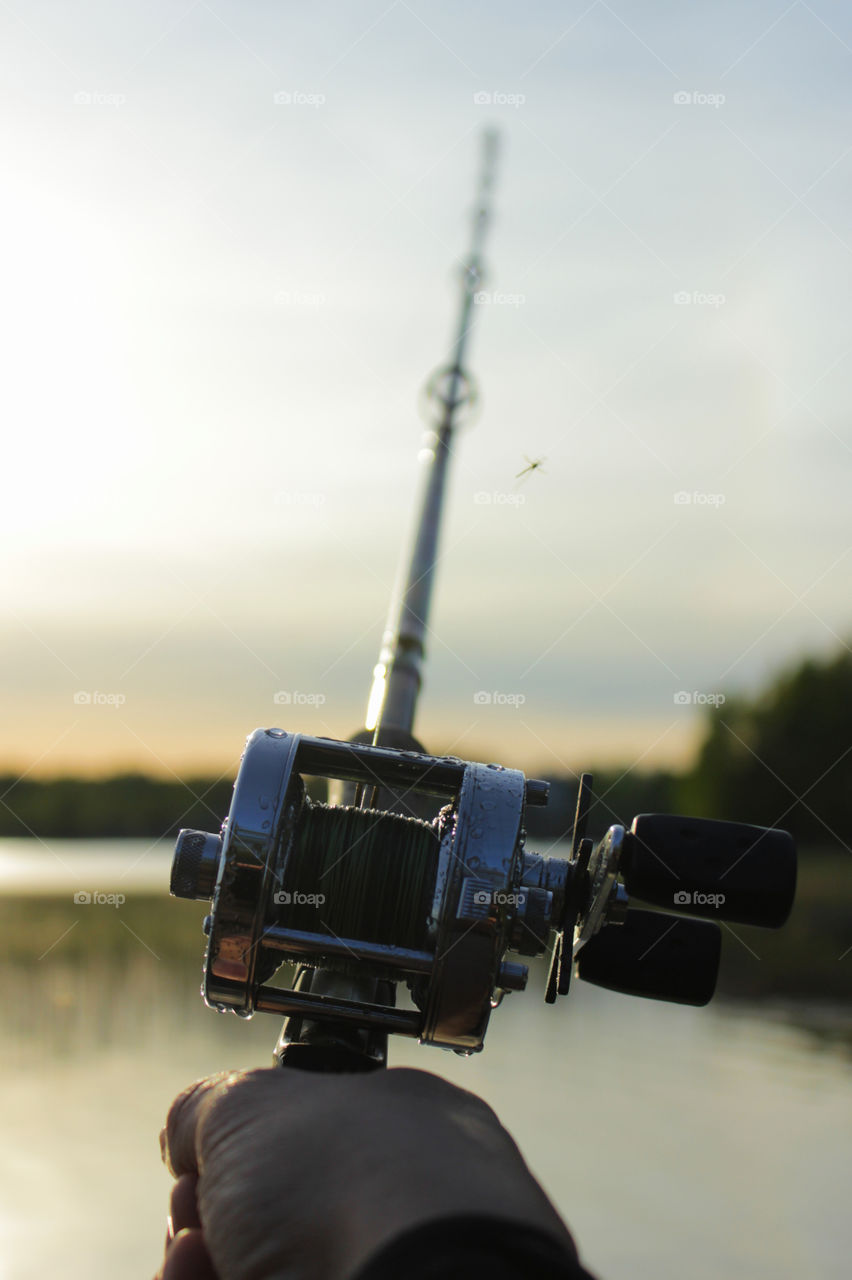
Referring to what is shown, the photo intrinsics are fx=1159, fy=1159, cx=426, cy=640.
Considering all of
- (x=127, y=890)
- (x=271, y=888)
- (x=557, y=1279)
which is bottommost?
→ (x=127, y=890)

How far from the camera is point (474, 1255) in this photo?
3.74 feet

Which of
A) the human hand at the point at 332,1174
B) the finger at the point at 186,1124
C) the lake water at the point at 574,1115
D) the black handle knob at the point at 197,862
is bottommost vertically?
the lake water at the point at 574,1115

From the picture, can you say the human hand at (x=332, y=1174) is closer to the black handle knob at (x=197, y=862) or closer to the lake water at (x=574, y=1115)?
the black handle knob at (x=197, y=862)

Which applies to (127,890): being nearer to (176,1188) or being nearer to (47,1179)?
(47,1179)

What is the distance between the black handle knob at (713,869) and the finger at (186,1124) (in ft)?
2.99

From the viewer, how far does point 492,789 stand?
2389mm

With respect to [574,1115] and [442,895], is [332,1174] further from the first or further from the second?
[574,1115]

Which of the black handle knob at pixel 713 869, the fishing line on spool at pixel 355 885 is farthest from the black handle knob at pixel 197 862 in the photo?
the black handle knob at pixel 713 869

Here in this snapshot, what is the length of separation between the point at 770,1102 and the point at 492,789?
50.6 ft

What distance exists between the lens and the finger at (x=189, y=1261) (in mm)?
1507

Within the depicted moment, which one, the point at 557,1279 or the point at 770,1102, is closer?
the point at 557,1279

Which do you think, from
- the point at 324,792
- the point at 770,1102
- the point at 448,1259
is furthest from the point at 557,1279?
the point at 770,1102

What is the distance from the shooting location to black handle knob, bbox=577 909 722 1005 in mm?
2467

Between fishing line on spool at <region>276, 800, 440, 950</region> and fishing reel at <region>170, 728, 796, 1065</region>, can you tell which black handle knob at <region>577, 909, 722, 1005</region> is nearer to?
fishing reel at <region>170, 728, 796, 1065</region>
